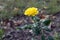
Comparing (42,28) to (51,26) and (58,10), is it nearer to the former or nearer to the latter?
(51,26)

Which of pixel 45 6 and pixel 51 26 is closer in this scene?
pixel 51 26

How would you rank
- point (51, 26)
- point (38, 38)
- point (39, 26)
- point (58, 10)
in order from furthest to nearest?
1. point (58, 10)
2. point (51, 26)
3. point (38, 38)
4. point (39, 26)

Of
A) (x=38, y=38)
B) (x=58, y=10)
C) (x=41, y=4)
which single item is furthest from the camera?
(x=41, y=4)

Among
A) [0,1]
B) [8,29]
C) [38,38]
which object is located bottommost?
[38,38]

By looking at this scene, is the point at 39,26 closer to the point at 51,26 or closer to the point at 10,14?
the point at 51,26

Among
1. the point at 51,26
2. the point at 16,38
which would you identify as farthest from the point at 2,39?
the point at 51,26

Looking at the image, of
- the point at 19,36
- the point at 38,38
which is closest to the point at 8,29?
the point at 19,36

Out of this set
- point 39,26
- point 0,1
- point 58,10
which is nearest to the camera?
point 39,26

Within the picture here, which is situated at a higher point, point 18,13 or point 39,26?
point 18,13

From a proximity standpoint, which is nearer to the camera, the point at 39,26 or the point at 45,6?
the point at 39,26
